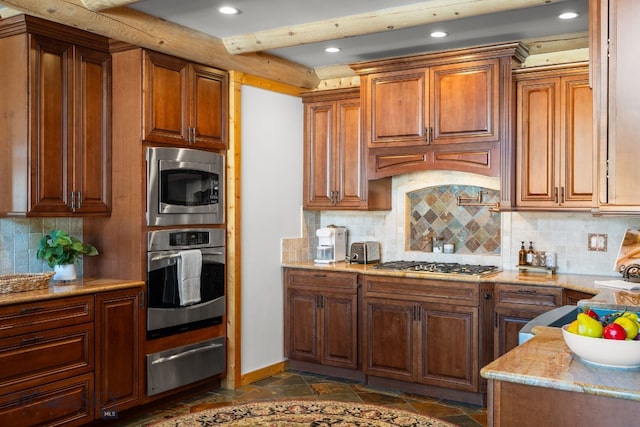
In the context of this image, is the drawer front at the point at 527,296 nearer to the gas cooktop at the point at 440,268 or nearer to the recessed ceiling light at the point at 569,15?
the gas cooktop at the point at 440,268

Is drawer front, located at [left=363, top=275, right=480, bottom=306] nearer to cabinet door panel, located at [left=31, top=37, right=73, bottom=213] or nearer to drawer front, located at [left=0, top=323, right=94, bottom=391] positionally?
drawer front, located at [left=0, top=323, right=94, bottom=391]

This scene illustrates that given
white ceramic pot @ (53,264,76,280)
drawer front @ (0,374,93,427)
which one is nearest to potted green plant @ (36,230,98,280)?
white ceramic pot @ (53,264,76,280)

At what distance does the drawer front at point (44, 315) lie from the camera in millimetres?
3445

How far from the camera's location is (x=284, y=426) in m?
4.03

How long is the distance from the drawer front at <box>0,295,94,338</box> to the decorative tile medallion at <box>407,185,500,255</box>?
2931 mm

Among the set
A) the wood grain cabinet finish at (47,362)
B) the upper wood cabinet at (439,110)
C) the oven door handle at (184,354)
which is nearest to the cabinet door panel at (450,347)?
the upper wood cabinet at (439,110)

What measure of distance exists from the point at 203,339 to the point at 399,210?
6.92ft

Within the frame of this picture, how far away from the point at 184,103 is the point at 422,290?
90.7 inches

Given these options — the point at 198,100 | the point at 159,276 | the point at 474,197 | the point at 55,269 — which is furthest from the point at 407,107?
the point at 55,269

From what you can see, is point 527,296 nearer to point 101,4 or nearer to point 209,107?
point 209,107

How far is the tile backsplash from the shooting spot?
13.4ft

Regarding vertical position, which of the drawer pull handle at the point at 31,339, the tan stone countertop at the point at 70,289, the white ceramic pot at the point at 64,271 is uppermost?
the white ceramic pot at the point at 64,271

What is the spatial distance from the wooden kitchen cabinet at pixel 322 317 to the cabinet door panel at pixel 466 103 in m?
1.43

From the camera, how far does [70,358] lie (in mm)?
3781
